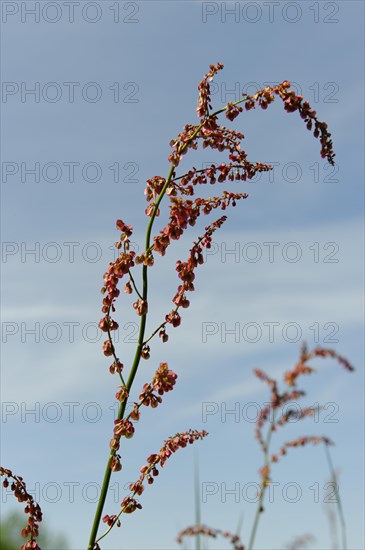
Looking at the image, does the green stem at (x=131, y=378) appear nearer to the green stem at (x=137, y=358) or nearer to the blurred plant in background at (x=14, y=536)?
the green stem at (x=137, y=358)

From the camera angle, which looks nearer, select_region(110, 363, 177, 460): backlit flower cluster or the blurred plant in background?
select_region(110, 363, 177, 460): backlit flower cluster

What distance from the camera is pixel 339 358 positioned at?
205 inches

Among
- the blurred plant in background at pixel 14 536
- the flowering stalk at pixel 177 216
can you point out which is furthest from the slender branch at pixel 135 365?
the blurred plant in background at pixel 14 536

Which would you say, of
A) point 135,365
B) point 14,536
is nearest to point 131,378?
point 135,365

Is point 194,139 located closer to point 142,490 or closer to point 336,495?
point 142,490

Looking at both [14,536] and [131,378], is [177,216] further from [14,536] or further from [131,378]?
[14,536]

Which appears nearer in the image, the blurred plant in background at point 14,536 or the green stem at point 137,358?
the green stem at point 137,358

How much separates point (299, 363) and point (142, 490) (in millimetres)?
2077

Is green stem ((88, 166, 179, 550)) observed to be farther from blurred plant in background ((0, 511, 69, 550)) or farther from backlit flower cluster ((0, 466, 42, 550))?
blurred plant in background ((0, 511, 69, 550))

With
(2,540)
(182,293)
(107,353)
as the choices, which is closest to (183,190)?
(182,293)

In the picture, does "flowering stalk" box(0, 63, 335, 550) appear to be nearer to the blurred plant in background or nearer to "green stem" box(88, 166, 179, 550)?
"green stem" box(88, 166, 179, 550)

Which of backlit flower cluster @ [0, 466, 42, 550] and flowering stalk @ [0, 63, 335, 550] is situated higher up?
flowering stalk @ [0, 63, 335, 550]

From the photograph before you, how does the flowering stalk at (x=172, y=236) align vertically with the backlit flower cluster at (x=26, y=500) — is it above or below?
above

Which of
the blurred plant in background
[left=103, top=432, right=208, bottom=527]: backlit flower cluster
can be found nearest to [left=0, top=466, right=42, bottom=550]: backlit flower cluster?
[left=103, top=432, right=208, bottom=527]: backlit flower cluster
